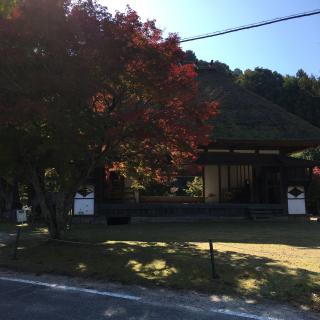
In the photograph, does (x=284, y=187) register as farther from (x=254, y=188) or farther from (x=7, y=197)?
(x=7, y=197)

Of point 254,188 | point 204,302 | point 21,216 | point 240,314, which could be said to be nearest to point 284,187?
point 254,188

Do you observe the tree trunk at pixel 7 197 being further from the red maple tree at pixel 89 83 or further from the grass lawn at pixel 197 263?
the red maple tree at pixel 89 83

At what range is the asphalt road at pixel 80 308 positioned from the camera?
245 inches

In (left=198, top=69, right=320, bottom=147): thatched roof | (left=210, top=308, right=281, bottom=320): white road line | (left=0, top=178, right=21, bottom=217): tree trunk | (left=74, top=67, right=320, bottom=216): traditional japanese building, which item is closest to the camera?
(left=210, top=308, right=281, bottom=320): white road line

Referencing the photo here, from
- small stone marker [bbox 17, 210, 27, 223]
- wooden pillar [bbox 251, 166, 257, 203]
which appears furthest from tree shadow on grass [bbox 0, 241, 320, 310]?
wooden pillar [bbox 251, 166, 257, 203]

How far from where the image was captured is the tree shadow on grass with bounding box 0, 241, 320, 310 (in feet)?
23.8

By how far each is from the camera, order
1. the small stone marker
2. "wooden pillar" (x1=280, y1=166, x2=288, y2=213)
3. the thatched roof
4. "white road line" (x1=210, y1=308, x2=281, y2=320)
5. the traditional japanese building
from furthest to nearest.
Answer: "wooden pillar" (x1=280, y1=166, x2=288, y2=213) → the thatched roof → the traditional japanese building → the small stone marker → "white road line" (x1=210, y1=308, x2=281, y2=320)

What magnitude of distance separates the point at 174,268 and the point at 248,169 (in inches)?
676

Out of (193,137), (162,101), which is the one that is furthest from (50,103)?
(193,137)

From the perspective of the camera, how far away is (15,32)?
33.1 feet

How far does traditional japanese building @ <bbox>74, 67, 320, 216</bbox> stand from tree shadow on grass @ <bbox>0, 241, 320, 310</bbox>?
9.44 meters

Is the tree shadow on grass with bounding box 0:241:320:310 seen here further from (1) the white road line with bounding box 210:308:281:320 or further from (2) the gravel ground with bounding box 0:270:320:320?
(1) the white road line with bounding box 210:308:281:320

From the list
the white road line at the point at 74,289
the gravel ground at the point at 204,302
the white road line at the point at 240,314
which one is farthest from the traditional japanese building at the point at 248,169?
the white road line at the point at 240,314

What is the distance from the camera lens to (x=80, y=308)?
6.66 meters
